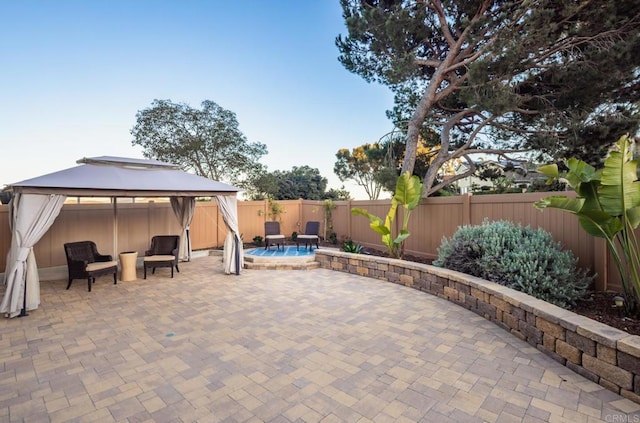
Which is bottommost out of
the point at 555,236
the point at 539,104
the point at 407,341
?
the point at 407,341

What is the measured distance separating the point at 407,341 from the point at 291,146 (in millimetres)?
14533

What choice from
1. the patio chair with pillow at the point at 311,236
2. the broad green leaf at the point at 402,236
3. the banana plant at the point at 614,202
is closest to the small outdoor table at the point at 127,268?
the patio chair with pillow at the point at 311,236

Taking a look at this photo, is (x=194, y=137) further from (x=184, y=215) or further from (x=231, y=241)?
(x=231, y=241)

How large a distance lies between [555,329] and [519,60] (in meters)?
6.52

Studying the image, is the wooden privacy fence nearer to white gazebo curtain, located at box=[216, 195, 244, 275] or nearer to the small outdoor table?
the small outdoor table

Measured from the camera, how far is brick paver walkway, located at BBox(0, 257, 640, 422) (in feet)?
7.95

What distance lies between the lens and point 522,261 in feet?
14.3

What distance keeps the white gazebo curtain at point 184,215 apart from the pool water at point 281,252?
1870 millimetres

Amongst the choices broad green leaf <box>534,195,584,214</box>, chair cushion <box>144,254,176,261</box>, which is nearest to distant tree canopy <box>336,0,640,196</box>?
broad green leaf <box>534,195,584,214</box>

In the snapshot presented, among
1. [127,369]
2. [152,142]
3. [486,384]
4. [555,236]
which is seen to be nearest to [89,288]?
[127,369]

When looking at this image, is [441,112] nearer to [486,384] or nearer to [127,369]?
[486,384]

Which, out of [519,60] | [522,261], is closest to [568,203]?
[522,261]

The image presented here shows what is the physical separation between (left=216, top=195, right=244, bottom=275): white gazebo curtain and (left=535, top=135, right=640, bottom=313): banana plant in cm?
638

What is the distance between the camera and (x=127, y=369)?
3145mm
